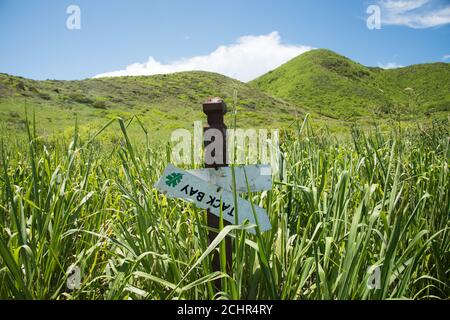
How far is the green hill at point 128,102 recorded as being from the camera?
2448 centimetres

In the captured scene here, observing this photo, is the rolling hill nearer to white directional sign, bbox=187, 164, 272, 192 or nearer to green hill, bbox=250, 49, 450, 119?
green hill, bbox=250, 49, 450, 119

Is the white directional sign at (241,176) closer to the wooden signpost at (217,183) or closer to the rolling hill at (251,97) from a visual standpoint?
the wooden signpost at (217,183)

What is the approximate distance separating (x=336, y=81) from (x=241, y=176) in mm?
86988

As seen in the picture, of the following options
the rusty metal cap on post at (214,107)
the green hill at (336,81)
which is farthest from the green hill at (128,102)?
the green hill at (336,81)

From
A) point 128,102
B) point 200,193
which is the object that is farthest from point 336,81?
point 200,193

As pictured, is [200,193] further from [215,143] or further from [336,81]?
[336,81]

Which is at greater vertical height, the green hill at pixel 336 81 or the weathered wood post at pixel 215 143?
the green hill at pixel 336 81

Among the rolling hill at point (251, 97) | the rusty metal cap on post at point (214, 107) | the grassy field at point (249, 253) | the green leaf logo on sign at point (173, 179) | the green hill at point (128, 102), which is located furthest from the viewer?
the green hill at point (128, 102)

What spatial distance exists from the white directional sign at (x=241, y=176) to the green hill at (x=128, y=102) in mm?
289

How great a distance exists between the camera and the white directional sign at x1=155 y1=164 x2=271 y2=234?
1.18 meters

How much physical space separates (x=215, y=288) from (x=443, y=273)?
92 centimetres

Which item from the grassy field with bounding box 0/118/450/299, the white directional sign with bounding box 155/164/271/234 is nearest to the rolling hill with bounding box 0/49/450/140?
the grassy field with bounding box 0/118/450/299
